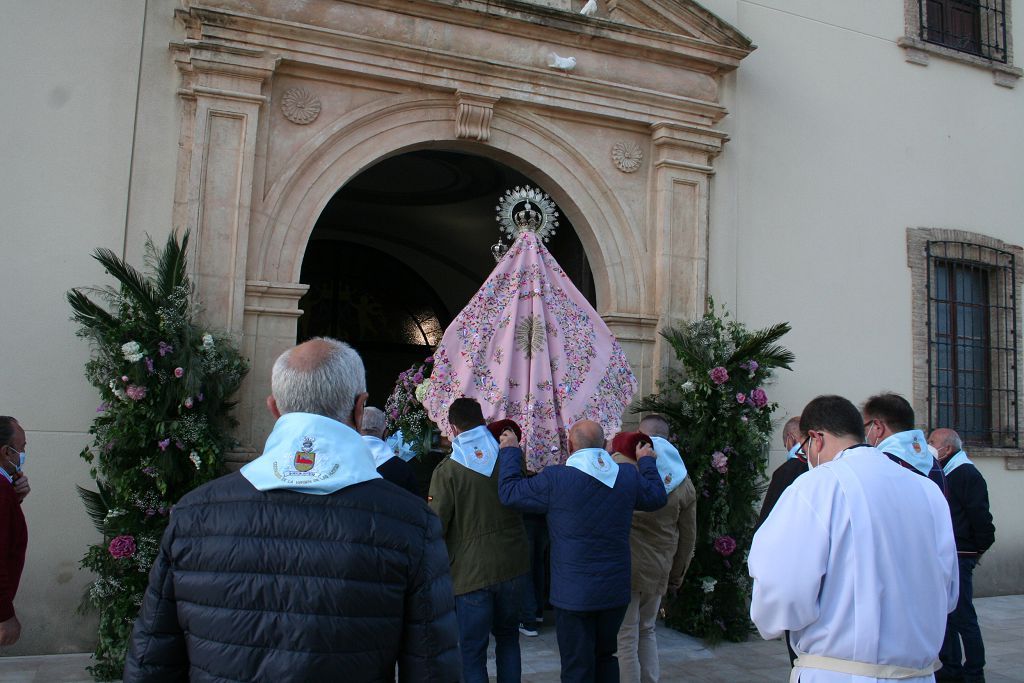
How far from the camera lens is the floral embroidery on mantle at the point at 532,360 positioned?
19.6 feet

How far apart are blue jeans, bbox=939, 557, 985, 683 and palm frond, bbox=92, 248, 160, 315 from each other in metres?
5.43

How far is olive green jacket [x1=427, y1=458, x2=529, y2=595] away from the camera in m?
4.41

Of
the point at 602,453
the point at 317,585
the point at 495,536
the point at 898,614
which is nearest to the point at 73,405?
the point at 495,536

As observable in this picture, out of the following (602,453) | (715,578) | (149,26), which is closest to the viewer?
(602,453)

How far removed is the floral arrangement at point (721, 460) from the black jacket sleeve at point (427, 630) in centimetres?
504

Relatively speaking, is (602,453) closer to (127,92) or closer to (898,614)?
(898,614)

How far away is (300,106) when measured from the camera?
6484mm

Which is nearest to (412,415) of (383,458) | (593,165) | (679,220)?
(383,458)

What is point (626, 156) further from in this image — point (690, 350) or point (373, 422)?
point (373, 422)

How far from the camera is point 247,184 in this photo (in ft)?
20.3

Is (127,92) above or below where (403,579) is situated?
above

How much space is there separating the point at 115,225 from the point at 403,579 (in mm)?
4855

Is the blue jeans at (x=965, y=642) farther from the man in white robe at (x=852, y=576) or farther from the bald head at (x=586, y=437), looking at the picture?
the man in white robe at (x=852, y=576)

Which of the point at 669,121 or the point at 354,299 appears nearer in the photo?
the point at 669,121
